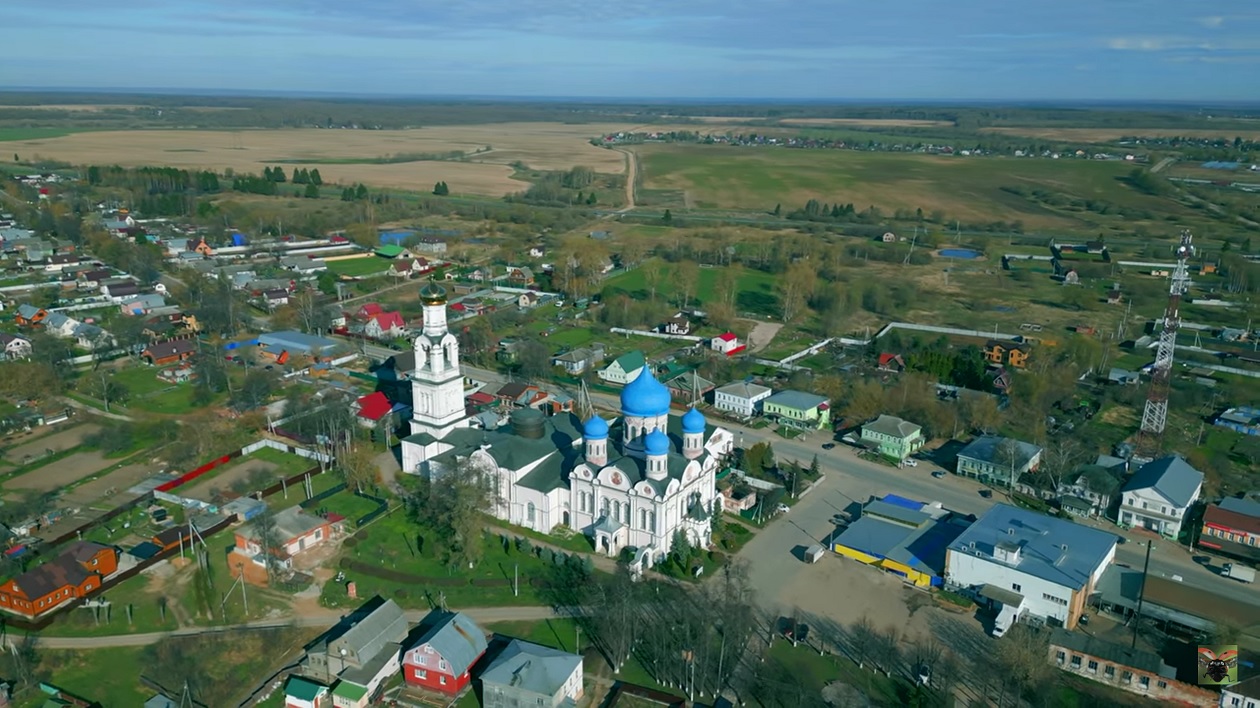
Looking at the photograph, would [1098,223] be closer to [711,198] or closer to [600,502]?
[711,198]

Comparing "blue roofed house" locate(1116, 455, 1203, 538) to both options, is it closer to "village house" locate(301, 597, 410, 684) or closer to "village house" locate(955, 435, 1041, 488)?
"village house" locate(955, 435, 1041, 488)

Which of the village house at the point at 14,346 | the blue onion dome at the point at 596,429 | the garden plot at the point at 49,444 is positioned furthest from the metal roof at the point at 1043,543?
the village house at the point at 14,346

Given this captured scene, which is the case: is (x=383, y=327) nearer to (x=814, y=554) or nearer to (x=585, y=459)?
(x=585, y=459)

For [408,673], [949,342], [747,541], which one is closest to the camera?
[408,673]

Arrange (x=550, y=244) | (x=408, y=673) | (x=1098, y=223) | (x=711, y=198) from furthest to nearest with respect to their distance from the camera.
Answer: (x=711, y=198) < (x=1098, y=223) < (x=550, y=244) < (x=408, y=673)

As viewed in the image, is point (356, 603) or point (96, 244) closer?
point (356, 603)

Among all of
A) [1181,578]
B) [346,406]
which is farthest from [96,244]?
[1181,578]

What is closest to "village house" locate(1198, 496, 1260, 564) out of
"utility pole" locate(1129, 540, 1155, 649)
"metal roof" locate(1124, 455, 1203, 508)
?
"metal roof" locate(1124, 455, 1203, 508)
